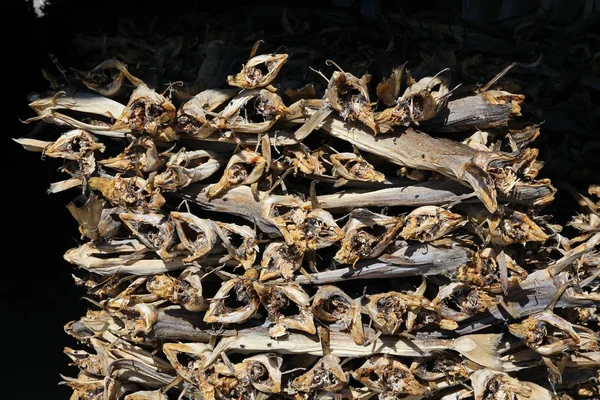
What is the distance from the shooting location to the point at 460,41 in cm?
171

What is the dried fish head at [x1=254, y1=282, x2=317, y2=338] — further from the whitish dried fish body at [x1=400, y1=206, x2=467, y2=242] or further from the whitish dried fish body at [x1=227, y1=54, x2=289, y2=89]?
the whitish dried fish body at [x1=227, y1=54, x2=289, y2=89]

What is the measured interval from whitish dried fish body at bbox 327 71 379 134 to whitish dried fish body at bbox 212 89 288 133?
9 centimetres

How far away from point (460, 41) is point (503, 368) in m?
0.78

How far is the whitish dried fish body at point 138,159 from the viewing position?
4.36ft

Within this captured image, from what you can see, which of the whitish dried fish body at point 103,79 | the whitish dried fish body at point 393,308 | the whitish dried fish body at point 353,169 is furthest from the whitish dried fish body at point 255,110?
the whitish dried fish body at point 393,308

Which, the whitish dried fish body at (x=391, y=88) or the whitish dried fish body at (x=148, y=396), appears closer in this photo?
the whitish dried fish body at (x=391, y=88)

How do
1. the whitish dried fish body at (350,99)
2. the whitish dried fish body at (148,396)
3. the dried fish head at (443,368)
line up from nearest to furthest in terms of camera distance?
the whitish dried fish body at (350,99)
the dried fish head at (443,368)
the whitish dried fish body at (148,396)

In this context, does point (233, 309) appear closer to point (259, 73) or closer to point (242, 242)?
point (242, 242)

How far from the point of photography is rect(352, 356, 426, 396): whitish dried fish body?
135 cm

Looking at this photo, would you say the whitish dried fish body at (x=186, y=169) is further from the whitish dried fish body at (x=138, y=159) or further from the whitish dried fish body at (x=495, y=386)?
the whitish dried fish body at (x=495, y=386)

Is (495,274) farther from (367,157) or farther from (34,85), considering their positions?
(34,85)

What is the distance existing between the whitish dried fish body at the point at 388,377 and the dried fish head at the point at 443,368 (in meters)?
0.02

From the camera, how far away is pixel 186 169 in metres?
1.31

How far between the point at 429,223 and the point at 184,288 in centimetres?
48
